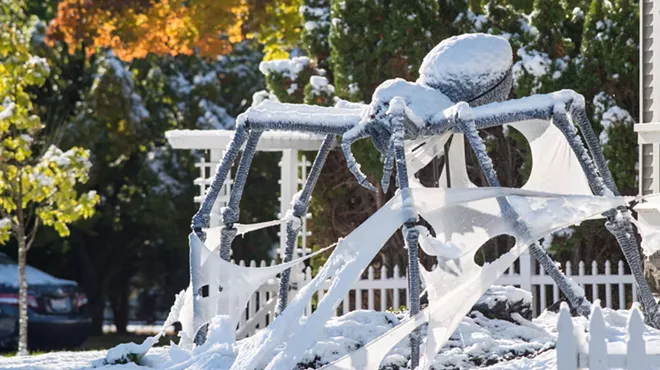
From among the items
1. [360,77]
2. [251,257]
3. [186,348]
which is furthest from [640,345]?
[251,257]

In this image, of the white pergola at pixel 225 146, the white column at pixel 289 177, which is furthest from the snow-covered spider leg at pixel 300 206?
the white column at pixel 289 177

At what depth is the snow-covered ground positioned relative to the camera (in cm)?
730

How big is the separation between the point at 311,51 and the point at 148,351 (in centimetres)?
654

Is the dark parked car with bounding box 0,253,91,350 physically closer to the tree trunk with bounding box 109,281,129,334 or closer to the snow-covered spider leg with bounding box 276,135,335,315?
the tree trunk with bounding box 109,281,129,334

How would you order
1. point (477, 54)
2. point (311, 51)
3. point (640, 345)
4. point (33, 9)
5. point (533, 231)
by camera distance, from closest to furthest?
point (640, 345) < point (533, 231) < point (477, 54) < point (311, 51) < point (33, 9)

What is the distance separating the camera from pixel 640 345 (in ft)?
16.4

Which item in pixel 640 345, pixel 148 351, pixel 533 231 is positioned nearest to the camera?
pixel 640 345

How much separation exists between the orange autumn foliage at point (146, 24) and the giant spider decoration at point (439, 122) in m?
9.56

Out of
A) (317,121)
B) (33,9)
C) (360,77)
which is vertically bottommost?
(317,121)

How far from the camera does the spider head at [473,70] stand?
288 inches

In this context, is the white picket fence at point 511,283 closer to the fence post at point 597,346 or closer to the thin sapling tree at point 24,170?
the thin sapling tree at point 24,170

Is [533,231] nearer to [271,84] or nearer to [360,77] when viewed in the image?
[360,77]

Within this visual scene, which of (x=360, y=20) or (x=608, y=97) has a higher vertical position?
(x=360, y=20)

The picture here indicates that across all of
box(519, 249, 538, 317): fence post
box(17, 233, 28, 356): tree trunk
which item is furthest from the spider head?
box(17, 233, 28, 356): tree trunk
